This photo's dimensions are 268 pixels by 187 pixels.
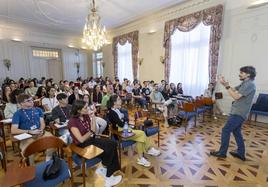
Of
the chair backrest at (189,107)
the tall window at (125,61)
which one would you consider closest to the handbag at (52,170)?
the chair backrest at (189,107)

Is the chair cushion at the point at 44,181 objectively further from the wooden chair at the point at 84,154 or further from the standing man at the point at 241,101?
the standing man at the point at 241,101

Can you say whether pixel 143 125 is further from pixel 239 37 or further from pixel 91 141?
pixel 239 37

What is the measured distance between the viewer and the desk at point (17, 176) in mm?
1337

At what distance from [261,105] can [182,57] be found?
3.33 meters

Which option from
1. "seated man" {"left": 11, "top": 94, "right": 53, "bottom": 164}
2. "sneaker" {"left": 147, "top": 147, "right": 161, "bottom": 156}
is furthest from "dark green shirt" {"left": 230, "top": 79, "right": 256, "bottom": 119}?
"seated man" {"left": 11, "top": 94, "right": 53, "bottom": 164}

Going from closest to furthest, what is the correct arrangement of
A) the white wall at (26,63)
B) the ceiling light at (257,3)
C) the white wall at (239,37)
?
the ceiling light at (257,3) → the white wall at (239,37) → the white wall at (26,63)

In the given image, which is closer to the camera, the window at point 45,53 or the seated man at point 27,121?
the seated man at point 27,121

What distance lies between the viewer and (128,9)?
7.04 meters

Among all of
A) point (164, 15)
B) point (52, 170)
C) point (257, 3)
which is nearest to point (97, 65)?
point (164, 15)

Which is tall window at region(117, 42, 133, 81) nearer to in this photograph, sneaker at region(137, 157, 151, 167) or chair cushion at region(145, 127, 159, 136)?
chair cushion at region(145, 127, 159, 136)

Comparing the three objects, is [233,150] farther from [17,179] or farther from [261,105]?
[17,179]

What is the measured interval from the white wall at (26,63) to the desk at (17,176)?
9.65 metres

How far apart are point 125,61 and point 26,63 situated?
229 inches

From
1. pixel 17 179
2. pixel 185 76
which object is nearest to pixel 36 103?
pixel 17 179
